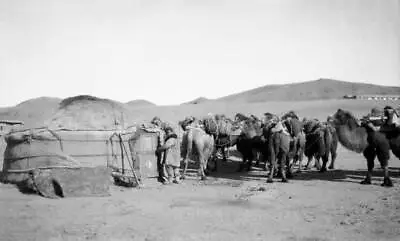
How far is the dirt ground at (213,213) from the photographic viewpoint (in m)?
6.06

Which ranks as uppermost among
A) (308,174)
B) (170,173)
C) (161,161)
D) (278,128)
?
(278,128)

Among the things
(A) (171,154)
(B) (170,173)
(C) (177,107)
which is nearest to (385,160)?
(A) (171,154)

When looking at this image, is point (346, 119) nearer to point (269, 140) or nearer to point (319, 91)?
point (269, 140)

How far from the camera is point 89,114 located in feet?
39.7

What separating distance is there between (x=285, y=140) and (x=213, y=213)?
15.9 ft

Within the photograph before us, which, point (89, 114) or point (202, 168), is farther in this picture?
point (202, 168)

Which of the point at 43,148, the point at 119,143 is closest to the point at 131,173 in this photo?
the point at 119,143

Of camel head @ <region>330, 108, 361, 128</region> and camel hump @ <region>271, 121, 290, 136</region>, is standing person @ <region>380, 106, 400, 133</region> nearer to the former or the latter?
camel head @ <region>330, 108, 361, 128</region>

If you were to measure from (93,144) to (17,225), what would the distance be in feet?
14.2

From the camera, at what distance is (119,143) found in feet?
36.5

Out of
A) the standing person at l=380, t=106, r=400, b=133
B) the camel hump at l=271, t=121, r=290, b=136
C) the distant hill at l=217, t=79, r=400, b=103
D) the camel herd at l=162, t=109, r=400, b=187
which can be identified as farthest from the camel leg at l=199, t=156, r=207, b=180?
the distant hill at l=217, t=79, r=400, b=103

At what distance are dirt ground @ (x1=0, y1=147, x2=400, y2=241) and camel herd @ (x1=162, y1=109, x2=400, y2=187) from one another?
1093mm

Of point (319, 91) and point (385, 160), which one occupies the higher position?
point (319, 91)

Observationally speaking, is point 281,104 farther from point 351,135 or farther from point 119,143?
point 119,143
